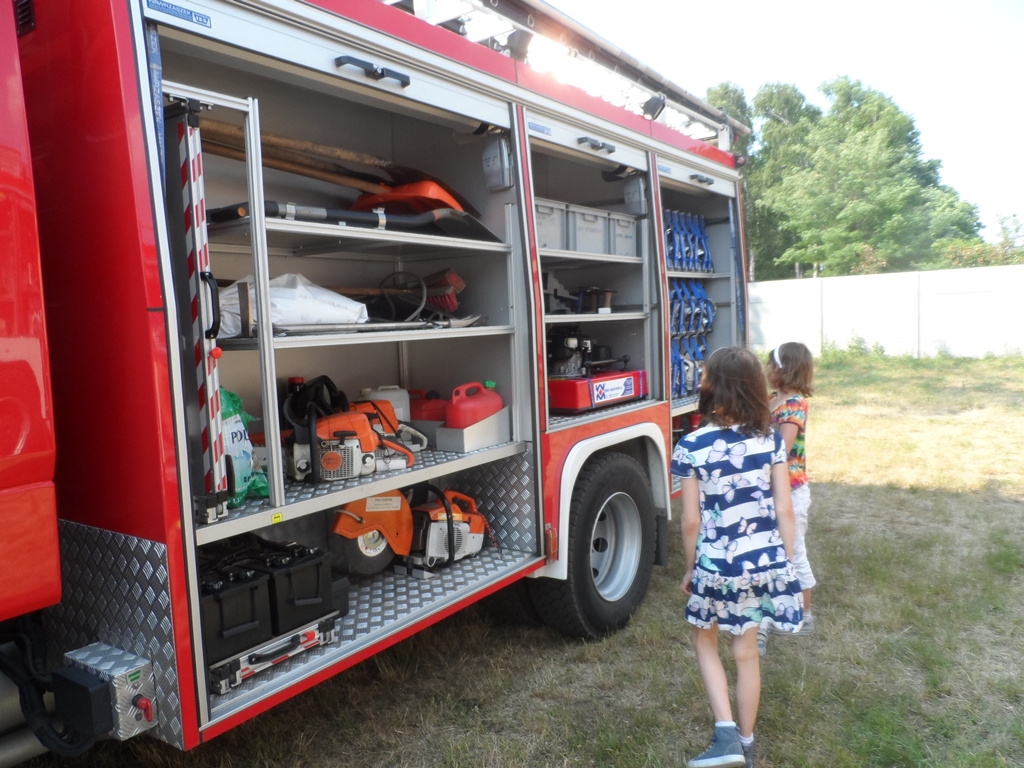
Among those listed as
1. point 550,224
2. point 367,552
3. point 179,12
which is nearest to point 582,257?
point 550,224

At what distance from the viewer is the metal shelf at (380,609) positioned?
2320 mm

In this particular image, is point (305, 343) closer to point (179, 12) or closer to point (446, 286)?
point (179, 12)

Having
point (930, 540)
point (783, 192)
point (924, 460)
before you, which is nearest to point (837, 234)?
point (783, 192)

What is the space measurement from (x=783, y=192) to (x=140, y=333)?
3359 cm

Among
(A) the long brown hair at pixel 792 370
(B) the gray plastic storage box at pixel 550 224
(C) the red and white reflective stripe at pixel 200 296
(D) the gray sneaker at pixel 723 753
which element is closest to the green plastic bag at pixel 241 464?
(C) the red and white reflective stripe at pixel 200 296

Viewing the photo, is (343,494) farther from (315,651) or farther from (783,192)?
(783,192)

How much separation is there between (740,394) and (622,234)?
1840 millimetres

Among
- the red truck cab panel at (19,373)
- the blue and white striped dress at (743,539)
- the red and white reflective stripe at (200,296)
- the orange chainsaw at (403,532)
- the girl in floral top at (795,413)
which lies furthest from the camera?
the girl in floral top at (795,413)

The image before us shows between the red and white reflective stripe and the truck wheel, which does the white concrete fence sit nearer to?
the truck wheel

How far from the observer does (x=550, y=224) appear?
3.83m

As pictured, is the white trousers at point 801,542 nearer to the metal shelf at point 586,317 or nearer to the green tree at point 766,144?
the metal shelf at point 586,317

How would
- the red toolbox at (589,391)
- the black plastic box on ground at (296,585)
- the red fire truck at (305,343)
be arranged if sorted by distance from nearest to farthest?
the red fire truck at (305,343), the black plastic box on ground at (296,585), the red toolbox at (589,391)

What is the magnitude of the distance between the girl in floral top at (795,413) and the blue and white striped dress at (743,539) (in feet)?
3.24

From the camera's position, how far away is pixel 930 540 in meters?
5.41
